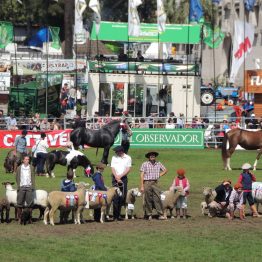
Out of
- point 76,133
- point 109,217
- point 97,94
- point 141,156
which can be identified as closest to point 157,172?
point 109,217

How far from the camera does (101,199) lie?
83.8 ft

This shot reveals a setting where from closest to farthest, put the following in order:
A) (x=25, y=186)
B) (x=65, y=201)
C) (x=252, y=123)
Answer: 1. (x=65, y=201)
2. (x=25, y=186)
3. (x=252, y=123)

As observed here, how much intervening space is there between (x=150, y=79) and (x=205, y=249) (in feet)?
111

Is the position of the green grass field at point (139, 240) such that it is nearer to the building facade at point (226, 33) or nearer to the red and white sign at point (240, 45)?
the red and white sign at point (240, 45)

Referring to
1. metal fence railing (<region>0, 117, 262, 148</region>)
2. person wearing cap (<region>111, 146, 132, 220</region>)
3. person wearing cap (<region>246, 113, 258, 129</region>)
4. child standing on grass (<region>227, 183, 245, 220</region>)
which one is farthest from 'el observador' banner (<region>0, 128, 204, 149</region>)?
child standing on grass (<region>227, 183, 245, 220</region>)

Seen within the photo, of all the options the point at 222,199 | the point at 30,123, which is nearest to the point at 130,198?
the point at 222,199

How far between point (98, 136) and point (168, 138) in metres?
8.81

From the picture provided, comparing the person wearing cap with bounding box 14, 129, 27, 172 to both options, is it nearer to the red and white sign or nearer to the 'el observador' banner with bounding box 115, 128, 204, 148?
the 'el observador' banner with bounding box 115, 128, 204, 148

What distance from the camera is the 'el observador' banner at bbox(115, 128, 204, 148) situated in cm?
4922

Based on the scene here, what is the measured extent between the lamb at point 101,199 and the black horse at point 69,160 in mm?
8952

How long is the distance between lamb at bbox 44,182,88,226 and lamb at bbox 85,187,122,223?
0.92ft

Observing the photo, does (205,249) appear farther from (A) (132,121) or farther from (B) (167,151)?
(A) (132,121)

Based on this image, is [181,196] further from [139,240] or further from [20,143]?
[20,143]

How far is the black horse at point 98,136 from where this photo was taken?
4106 cm
